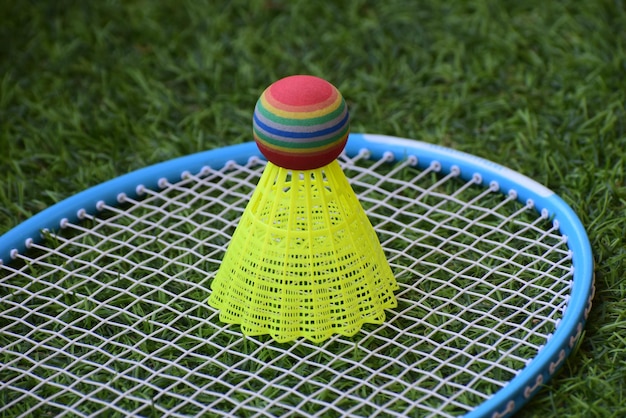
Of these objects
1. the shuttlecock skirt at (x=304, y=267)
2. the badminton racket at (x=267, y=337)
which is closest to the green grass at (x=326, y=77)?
the badminton racket at (x=267, y=337)

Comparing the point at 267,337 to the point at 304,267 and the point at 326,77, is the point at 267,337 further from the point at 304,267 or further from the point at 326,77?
the point at 326,77

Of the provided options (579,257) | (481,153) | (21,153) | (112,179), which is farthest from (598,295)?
(21,153)

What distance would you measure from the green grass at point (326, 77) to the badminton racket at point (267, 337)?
0.26 metres

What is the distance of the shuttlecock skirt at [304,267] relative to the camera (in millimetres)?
2748

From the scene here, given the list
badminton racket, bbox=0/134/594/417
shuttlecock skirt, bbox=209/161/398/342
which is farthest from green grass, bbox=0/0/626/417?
shuttlecock skirt, bbox=209/161/398/342

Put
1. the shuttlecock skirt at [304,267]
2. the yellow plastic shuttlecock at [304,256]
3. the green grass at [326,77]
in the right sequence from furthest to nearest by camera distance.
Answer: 1. the green grass at [326,77]
2. the shuttlecock skirt at [304,267]
3. the yellow plastic shuttlecock at [304,256]

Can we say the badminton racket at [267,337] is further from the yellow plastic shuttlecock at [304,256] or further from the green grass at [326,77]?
the green grass at [326,77]

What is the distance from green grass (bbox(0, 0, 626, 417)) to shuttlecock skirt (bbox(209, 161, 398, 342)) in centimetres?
81

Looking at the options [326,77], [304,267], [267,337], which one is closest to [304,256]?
[304,267]

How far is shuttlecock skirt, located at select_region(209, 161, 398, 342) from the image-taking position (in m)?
2.75

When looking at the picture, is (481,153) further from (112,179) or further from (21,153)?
(21,153)

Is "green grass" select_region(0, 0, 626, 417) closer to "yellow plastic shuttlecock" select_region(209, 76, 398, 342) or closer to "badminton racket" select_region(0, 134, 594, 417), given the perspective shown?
"badminton racket" select_region(0, 134, 594, 417)

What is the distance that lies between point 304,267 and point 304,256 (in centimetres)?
3

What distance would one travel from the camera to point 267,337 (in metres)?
2.85
